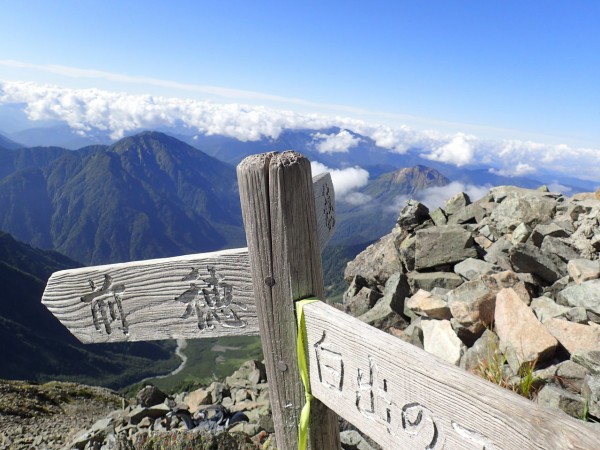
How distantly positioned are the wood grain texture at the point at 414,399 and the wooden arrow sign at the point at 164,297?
1.54 feet

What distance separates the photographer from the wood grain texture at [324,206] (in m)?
2.37

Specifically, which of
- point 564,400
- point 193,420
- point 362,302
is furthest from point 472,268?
point 193,420

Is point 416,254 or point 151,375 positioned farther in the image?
point 151,375

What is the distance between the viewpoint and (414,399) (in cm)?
159

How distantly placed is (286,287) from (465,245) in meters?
7.85

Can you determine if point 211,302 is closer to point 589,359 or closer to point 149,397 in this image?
point 589,359

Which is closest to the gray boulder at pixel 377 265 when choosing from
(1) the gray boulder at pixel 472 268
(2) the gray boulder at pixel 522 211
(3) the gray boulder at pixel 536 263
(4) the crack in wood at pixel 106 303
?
(1) the gray boulder at pixel 472 268

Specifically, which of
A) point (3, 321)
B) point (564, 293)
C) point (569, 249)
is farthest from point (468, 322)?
point (3, 321)

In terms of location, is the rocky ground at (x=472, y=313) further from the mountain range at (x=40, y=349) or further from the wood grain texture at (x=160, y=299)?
the mountain range at (x=40, y=349)

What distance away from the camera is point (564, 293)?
19.2 feet

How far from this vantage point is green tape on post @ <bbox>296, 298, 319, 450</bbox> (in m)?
2.04

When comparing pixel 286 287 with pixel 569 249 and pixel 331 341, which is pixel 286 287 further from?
pixel 569 249

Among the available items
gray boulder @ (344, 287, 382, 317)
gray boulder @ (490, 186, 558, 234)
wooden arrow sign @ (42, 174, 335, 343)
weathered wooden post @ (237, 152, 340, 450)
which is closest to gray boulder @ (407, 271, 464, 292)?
gray boulder @ (344, 287, 382, 317)

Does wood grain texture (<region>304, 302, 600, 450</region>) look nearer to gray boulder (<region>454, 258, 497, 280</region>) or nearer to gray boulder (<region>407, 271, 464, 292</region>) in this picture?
gray boulder (<region>454, 258, 497, 280</region>)
